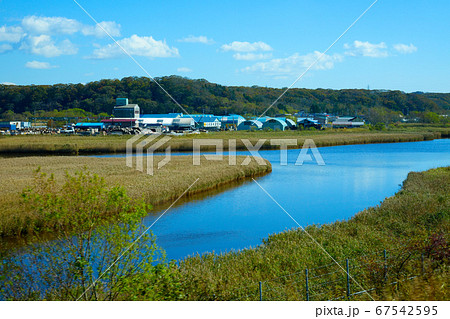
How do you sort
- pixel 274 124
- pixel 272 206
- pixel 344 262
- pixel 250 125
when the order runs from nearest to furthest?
1. pixel 344 262
2. pixel 272 206
3. pixel 250 125
4. pixel 274 124

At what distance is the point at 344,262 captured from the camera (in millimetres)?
11773

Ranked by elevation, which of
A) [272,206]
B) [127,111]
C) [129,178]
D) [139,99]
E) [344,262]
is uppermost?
[139,99]

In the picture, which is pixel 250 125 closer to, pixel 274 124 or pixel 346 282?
pixel 274 124

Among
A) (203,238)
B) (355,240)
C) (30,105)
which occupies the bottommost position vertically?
(203,238)

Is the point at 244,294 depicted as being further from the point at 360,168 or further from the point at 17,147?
the point at 17,147

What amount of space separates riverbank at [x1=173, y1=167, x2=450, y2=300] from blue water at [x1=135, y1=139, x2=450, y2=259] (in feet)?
10.6

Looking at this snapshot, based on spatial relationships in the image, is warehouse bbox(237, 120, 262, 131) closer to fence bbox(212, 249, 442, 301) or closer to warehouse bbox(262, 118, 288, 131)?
warehouse bbox(262, 118, 288, 131)

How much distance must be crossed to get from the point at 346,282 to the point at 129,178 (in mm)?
19829

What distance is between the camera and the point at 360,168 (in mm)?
40156

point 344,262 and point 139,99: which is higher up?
point 139,99

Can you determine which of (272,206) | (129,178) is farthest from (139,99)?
(272,206)

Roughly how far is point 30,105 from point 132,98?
28.3m

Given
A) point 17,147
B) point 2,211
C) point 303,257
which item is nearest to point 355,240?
point 303,257

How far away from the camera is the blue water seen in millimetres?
18125
